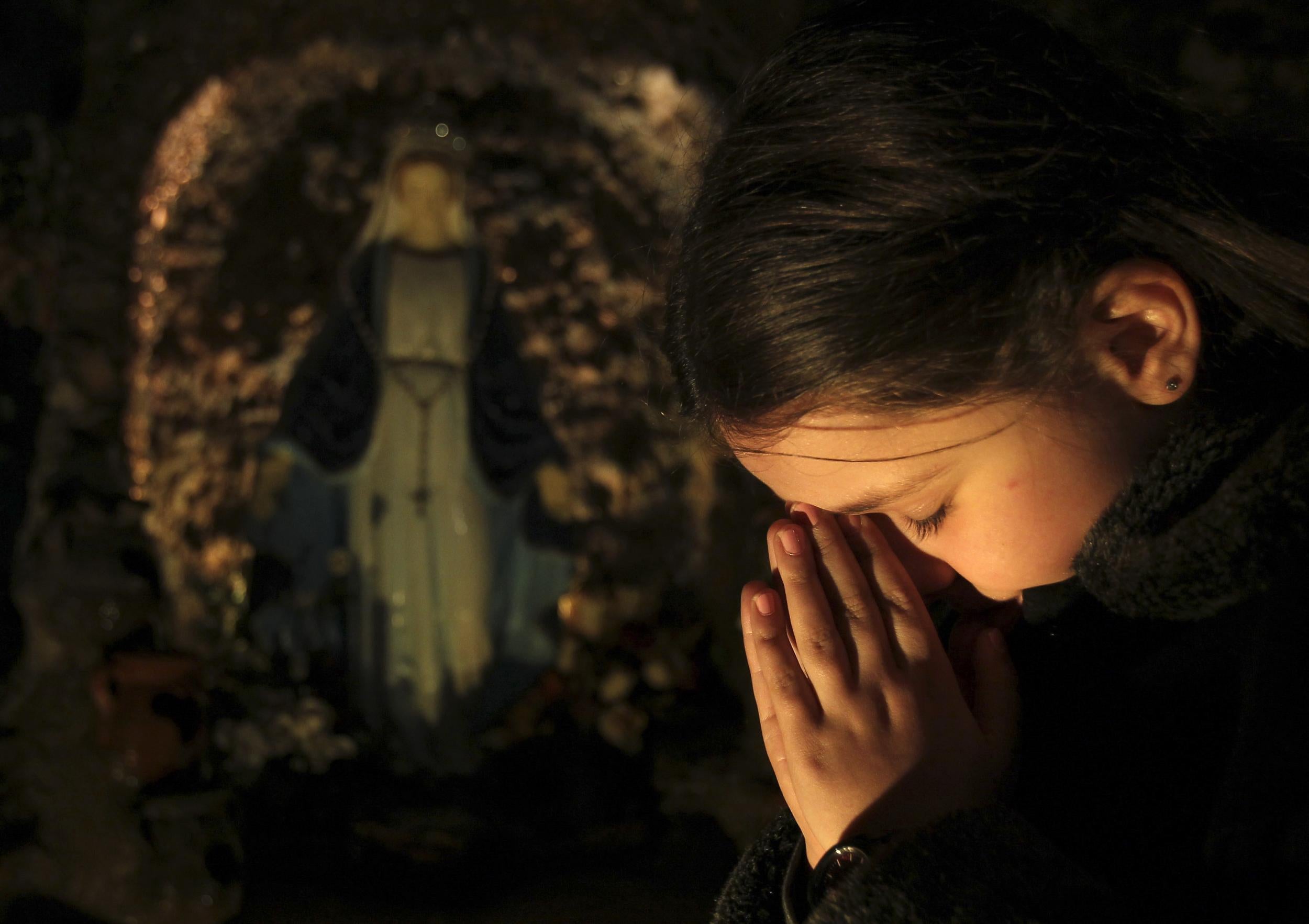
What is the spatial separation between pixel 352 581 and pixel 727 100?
Answer: 1572mm

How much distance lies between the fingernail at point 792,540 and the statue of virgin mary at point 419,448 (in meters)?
1.35

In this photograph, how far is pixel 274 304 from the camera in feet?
7.56

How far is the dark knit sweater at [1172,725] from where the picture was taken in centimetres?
68

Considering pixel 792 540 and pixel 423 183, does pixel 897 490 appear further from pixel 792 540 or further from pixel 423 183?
pixel 423 183

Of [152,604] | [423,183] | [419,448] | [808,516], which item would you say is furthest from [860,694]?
[152,604]

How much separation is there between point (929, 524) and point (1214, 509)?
0.75 feet

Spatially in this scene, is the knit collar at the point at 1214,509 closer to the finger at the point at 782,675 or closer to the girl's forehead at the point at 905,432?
the girl's forehead at the point at 905,432

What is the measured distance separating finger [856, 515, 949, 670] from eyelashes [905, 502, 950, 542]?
4 centimetres

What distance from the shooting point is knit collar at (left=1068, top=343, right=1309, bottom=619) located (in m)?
0.73

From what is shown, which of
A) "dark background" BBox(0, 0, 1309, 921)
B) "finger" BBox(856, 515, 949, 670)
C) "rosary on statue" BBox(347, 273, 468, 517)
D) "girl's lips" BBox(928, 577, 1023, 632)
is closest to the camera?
"finger" BBox(856, 515, 949, 670)

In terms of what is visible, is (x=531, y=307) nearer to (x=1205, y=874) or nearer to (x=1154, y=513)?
(x=1154, y=513)

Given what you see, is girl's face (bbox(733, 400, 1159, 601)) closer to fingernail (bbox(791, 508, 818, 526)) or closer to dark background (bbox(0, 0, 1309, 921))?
fingernail (bbox(791, 508, 818, 526))

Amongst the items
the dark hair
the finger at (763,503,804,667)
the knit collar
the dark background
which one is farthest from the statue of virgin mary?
the knit collar

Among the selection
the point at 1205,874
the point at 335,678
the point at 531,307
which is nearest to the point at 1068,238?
the point at 1205,874
